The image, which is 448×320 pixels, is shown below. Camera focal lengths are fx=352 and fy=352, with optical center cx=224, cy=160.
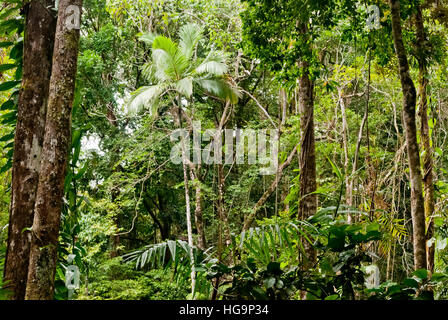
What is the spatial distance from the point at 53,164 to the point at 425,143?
2859 millimetres

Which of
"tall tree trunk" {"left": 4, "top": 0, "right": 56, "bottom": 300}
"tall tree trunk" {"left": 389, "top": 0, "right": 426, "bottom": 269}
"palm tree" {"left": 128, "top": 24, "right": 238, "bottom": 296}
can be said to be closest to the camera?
"tall tree trunk" {"left": 4, "top": 0, "right": 56, "bottom": 300}

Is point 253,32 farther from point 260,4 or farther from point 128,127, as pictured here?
point 128,127

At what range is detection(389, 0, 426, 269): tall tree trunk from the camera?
213cm

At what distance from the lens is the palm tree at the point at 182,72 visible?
23.3 feet

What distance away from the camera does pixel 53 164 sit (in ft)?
5.20

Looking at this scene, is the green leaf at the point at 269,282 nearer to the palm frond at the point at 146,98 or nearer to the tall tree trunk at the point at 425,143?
the tall tree trunk at the point at 425,143

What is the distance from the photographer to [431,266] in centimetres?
287

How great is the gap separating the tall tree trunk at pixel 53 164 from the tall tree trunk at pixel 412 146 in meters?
1.84

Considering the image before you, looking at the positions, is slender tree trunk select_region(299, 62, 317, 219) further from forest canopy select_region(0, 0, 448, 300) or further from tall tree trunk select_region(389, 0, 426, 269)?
tall tree trunk select_region(389, 0, 426, 269)

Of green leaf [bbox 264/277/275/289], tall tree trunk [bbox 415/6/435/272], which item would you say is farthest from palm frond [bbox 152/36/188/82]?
green leaf [bbox 264/277/275/289]

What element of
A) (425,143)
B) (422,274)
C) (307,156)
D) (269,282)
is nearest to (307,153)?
(307,156)

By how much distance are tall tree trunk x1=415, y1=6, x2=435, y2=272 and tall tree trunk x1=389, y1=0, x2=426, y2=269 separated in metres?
0.69

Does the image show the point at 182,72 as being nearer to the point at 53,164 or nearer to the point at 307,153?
the point at 307,153

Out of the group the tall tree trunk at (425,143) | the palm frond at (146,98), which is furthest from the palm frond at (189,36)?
the tall tree trunk at (425,143)
